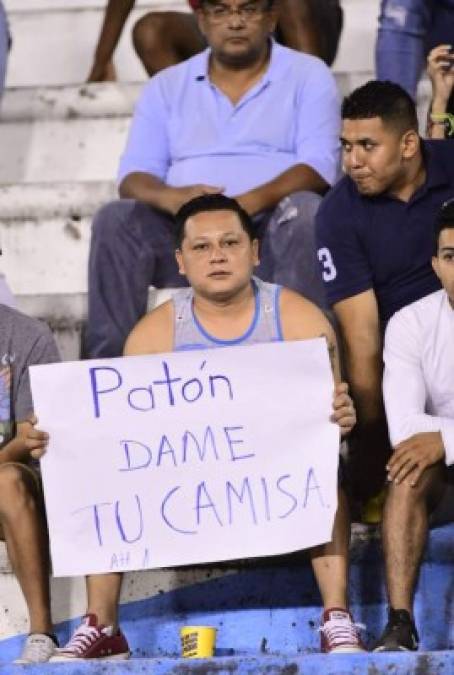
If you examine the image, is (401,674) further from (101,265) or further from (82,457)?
(101,265)

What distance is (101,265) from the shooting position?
529 centimetres

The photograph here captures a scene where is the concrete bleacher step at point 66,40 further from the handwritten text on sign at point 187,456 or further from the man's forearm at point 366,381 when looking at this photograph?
the handwritten text on sign at point 187,456

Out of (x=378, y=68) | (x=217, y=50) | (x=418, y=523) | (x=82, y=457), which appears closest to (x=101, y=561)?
(x=82, y=457)

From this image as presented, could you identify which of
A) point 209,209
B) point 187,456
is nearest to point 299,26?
point 209,209

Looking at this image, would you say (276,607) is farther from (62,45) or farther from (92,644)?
(62,45)

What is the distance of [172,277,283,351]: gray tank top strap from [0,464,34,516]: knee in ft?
1.66

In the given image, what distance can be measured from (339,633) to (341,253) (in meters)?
1.15

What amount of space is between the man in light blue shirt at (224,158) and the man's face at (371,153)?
A: 37 cm

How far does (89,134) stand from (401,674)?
298 centimetres

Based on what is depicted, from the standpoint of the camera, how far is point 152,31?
6332 millimetres

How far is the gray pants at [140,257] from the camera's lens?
5219 mm

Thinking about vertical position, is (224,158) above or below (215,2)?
below

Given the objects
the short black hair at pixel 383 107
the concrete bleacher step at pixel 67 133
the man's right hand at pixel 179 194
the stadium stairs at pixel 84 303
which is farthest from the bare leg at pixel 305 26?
the short black hair at pixel 383 107

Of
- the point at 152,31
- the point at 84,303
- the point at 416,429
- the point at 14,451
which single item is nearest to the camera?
the point at 416,429
